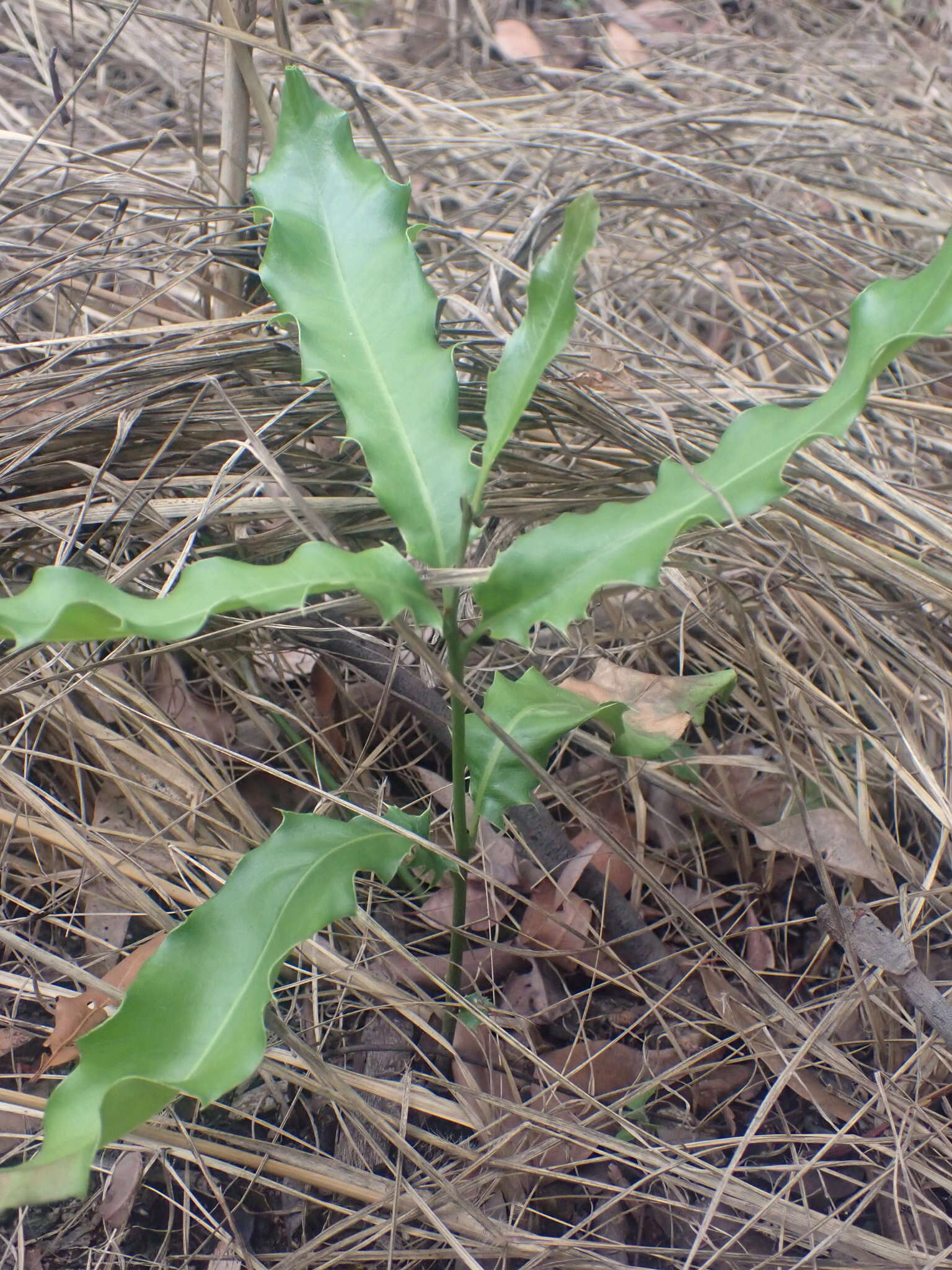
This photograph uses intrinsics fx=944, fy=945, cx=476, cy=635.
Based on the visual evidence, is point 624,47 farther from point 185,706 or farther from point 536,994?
point 536,994

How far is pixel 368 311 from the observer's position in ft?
2.83

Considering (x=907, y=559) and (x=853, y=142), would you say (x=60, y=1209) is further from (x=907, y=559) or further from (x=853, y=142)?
(x=853, y=142)

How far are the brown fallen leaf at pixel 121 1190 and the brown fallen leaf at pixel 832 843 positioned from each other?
77 centimetres

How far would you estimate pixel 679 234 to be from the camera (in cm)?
204

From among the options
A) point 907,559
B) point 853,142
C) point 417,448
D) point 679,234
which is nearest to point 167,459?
point 417,448

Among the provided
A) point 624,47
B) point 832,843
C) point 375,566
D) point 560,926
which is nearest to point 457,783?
point 375,566

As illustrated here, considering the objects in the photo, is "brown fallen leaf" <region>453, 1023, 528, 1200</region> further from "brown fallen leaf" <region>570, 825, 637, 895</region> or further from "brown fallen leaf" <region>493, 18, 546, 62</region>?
"brown fallen leaf" <region>493, 18, 546, 62</region>

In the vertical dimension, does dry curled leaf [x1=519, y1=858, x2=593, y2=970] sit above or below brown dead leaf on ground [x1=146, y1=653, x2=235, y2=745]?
below

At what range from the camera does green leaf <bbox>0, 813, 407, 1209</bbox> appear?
60cm

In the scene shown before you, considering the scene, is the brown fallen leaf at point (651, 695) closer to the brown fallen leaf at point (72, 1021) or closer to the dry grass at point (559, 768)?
the dry grass at point (559, 768)

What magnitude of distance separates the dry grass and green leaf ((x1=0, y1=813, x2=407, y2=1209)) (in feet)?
0.65

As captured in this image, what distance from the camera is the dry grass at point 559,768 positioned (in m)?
0.92

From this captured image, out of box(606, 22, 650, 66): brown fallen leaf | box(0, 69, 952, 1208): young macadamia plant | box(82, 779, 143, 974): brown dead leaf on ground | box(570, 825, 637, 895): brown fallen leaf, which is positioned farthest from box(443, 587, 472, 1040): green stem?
box(606, 22, 650, 66): brown fallen leaf

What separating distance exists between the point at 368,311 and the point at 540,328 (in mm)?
200
